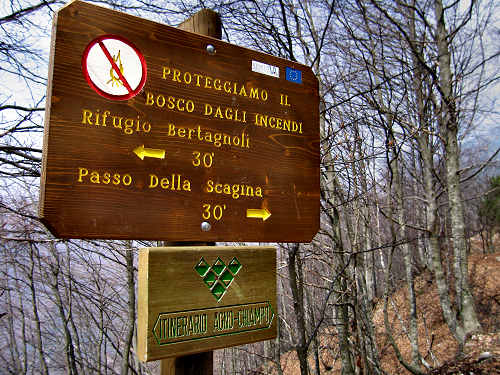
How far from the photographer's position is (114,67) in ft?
3.88

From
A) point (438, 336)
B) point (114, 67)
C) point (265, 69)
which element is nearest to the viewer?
point (114, 67)

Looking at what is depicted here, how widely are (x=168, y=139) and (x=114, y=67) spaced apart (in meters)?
0.30

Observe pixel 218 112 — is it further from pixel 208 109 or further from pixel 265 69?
pixel 265 69

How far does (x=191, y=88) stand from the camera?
4.36ft

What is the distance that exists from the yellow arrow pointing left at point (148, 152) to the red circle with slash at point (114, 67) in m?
0.18

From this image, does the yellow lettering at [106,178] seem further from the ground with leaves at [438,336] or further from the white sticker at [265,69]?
the ground with leaves at [438,336]

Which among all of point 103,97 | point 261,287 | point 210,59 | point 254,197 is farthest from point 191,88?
point 261,287

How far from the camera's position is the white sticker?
1515 millimetres

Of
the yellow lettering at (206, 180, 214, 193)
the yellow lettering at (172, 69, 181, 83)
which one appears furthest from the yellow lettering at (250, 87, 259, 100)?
the yellow lettering at (206, 180, 214, 193)

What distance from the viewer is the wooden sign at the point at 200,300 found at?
111 centimetres

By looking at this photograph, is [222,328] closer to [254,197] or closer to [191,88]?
[254,197]

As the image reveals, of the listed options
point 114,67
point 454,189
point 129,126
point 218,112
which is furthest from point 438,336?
point 114,67

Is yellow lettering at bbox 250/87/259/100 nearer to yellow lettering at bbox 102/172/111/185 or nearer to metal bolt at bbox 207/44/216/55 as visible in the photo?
metal bolt at bbox 207/44/216/55

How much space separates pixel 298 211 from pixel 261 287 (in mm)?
364
